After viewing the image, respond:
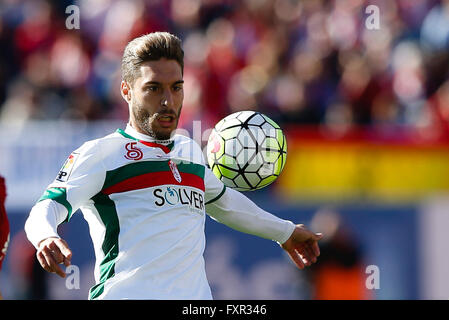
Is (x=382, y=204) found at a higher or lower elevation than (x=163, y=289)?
lower

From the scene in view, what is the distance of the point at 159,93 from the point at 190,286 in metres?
1.16

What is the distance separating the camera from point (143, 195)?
209 inches

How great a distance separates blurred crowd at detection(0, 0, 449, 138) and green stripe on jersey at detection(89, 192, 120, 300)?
6040mm

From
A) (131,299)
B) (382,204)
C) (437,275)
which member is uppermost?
(131,299)

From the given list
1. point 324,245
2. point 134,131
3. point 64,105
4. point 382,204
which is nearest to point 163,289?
point 134,131

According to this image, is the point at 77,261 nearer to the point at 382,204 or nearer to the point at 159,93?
the point at 382,204

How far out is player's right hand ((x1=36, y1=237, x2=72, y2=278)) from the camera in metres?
4.50

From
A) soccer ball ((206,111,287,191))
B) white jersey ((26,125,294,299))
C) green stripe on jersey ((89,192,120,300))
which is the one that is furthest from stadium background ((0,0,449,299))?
green stripe on jersey ((89,192,120,300))

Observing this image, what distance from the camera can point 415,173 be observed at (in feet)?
37.3

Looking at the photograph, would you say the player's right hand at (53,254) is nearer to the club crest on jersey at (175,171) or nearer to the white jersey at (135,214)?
the white jersey at (135,214)

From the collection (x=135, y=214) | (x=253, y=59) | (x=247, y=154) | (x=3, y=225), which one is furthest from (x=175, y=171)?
(x=253, y=59)

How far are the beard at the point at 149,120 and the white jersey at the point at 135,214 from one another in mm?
56

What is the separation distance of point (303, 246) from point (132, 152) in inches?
54.0
